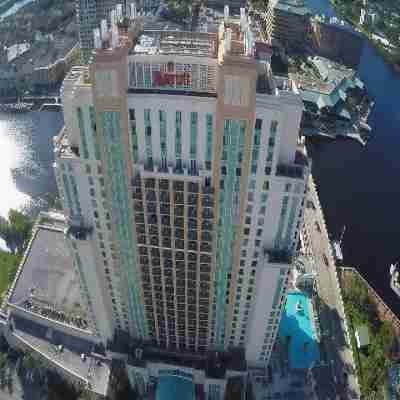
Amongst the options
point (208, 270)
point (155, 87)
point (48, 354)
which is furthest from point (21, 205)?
point (155, 87)

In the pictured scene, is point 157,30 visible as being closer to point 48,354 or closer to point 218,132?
point 218,132

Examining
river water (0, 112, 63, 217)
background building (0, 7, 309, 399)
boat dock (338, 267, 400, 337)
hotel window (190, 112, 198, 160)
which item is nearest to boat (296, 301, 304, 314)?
background building (0, 7, 309, 399)

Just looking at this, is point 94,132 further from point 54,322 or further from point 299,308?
point 299,308

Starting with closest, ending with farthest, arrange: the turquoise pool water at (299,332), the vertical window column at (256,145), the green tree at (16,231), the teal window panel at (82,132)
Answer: the vertical window column at (256,145)
the teal window panel at (82,132)
the turquoise pool water at (299,332)
the green tree at (16,231)

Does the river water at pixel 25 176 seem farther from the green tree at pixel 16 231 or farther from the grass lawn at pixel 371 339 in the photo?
the grass lawn at pixel 371 339

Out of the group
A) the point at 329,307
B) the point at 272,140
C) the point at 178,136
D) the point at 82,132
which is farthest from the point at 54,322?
the point at 272,140

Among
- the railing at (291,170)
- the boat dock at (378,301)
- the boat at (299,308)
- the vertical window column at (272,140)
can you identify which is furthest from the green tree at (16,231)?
the vertical window column at (272,140)
